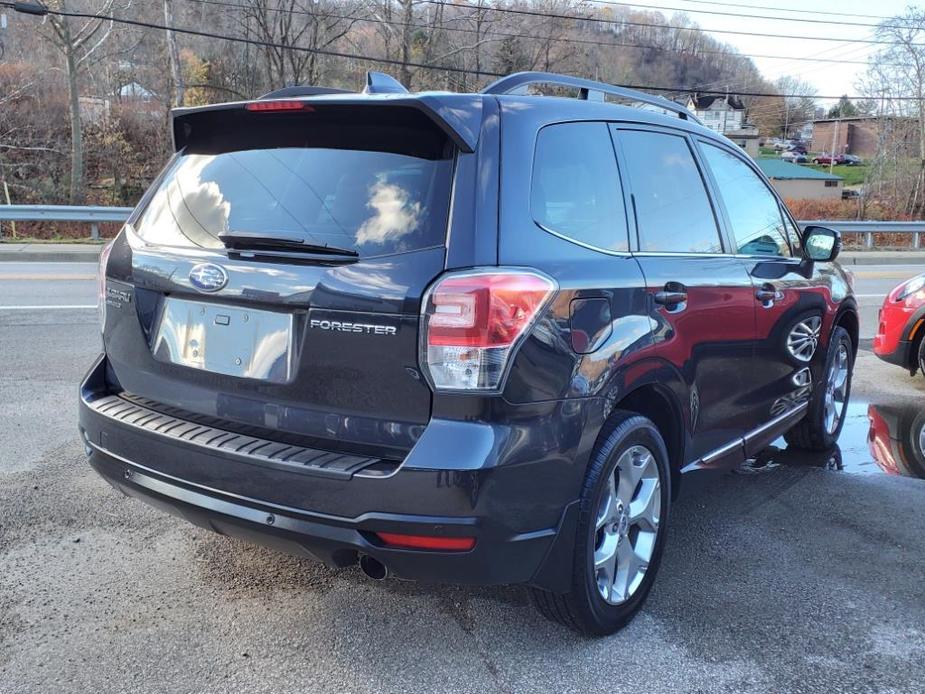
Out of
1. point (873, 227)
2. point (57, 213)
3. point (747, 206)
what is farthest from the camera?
point (873, 227)

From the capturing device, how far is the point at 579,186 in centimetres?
285

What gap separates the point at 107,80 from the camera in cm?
3303

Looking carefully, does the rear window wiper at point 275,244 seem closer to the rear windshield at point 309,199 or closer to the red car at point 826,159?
the rear windshield at point 309,199

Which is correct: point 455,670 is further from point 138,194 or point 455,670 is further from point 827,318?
point 138,194

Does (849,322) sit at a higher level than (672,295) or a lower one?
lower

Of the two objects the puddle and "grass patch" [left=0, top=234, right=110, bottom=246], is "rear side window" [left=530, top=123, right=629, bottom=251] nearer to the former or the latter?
the puddle

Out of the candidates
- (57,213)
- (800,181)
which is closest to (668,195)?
(57,213)

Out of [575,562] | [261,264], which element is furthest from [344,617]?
[261,264]

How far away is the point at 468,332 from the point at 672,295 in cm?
111

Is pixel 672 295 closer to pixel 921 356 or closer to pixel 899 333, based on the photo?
pixel 899 333

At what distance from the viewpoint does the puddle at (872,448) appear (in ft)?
16.5

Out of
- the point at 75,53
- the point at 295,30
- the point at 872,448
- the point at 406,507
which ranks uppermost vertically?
the point at 295,30

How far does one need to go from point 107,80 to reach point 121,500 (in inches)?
1336

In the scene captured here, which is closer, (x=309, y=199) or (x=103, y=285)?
(x=309, y=199)
